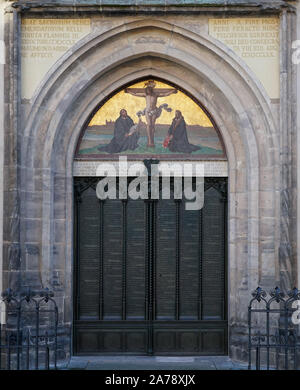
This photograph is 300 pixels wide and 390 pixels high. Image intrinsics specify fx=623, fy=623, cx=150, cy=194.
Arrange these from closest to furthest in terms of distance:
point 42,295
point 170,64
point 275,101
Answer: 1. point 42,295
2. point 275,101
3. point 170,64

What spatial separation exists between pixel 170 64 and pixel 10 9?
8.89 feet

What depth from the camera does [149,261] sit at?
10.4m

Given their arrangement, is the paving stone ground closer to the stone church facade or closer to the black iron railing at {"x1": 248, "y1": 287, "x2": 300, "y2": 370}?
the stone church facade

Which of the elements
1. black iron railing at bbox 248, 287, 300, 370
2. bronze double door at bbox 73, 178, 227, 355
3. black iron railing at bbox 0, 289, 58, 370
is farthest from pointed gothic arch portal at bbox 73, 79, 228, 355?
black iron railing at bbox 248, 287, 300, 370

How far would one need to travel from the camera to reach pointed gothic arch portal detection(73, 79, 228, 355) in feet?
33.8

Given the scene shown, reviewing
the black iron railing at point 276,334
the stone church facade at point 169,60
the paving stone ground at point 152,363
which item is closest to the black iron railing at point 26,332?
the stone church facade at point 169,60

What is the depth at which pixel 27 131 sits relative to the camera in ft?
32.0

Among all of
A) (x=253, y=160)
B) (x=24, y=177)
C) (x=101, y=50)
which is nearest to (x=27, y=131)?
(x=24, y=177)

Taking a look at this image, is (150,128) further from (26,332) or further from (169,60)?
(26,332)

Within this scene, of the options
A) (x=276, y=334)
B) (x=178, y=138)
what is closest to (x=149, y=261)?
(x=178, y=138)

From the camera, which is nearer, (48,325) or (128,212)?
(48,325)

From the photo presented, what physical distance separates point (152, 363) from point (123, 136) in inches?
147

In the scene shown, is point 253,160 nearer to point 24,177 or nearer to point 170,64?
point 170,64

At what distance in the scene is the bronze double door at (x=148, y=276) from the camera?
1031cm
